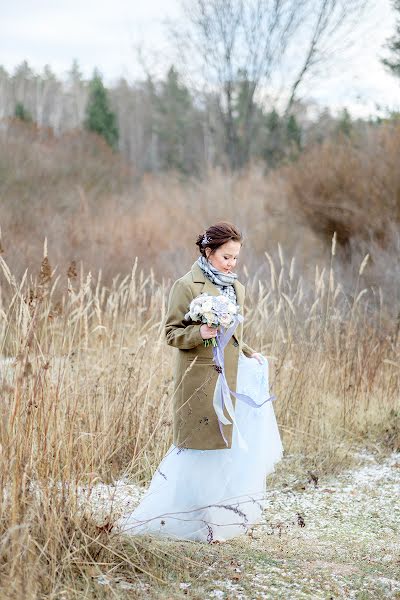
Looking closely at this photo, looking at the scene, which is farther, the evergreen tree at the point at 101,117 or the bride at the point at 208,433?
the evergreen tree at the point at 101,117

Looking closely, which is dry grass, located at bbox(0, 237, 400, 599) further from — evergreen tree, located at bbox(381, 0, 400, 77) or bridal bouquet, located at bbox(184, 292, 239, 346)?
evergreen tree, located at bbox(381, 0, 400, 77)

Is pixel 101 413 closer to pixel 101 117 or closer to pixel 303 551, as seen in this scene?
pixel 303 551

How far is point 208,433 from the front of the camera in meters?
3.31

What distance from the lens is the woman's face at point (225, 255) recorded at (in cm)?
332

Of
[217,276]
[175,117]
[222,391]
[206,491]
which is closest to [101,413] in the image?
[206,491]

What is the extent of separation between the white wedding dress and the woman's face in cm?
58

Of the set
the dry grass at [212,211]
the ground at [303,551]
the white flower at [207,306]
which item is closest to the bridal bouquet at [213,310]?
the white flower at [207,306]

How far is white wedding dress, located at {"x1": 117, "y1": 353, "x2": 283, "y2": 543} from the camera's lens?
11.1ft

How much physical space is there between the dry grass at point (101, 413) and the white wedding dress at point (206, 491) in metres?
0.22

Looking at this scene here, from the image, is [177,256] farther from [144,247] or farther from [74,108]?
[74,108]

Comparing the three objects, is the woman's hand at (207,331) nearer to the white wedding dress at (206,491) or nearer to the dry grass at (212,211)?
the white wedding dress at (206,491)

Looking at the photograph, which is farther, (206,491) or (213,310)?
(206,491)

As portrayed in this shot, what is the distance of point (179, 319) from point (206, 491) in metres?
0.80

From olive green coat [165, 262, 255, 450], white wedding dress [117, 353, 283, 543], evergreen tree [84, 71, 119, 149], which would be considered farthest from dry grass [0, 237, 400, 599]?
evergreen tree [84, 71, 119, 149]
